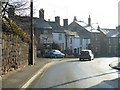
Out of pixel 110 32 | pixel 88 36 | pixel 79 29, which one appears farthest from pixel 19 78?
pixel 110 32

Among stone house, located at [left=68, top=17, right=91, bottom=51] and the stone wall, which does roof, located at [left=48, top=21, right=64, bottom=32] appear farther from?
the stone wall

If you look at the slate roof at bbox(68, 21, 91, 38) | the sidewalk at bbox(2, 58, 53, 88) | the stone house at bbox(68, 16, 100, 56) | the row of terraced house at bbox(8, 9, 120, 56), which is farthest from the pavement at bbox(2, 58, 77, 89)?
the slate roof at bbox(68, 21, 91, 38)

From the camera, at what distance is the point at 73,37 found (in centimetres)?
6238

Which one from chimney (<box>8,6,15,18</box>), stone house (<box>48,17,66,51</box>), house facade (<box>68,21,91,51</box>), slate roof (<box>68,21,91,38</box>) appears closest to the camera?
chimney (<box>8,6,15,18</box>)

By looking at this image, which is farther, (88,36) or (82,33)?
(82,33)

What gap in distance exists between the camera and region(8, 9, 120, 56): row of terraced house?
174ft

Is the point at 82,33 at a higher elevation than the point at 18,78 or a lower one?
higher

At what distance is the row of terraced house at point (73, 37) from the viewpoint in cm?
5309

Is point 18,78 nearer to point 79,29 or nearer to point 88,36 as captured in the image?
point 88,36

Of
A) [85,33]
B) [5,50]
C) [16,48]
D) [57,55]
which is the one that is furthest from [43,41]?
[5,50]

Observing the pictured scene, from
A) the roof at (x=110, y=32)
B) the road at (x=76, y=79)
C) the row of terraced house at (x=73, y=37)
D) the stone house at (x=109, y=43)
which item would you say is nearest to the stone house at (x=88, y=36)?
the row of terraced house at (x=73, y=37)

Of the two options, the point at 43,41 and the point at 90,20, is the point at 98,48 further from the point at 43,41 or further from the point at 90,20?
the point at 43,41

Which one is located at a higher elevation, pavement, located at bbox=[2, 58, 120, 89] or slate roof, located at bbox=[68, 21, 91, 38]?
slate roof, located at bbox=[68, 21, 91, 38]

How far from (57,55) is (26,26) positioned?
21666 millimetres
